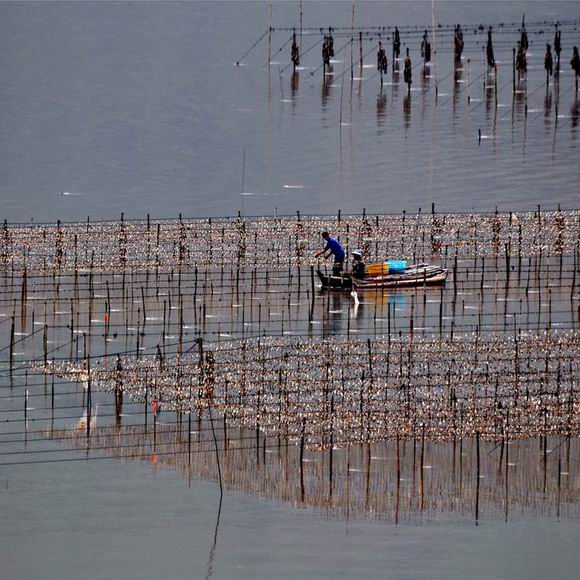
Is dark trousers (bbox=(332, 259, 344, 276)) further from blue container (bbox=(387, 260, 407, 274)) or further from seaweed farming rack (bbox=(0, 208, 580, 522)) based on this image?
blue container (bbox=(387, 260, 407, 274))

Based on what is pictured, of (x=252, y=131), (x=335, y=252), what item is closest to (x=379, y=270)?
(x=335, y=252)

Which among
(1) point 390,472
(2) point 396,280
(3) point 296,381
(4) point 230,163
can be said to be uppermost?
(4) point 230,163

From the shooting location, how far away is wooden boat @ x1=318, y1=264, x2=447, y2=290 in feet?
157

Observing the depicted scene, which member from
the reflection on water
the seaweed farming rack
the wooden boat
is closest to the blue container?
the wooden boat

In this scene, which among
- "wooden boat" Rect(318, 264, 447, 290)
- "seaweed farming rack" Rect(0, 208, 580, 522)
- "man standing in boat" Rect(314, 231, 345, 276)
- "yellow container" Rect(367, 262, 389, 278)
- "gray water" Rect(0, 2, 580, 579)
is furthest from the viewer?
"yellow container" Rect(367, 262, 389, 278)

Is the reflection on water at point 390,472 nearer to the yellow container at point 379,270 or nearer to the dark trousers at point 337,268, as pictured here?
the dark trousers at point 337,268

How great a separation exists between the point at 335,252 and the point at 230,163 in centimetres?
3131

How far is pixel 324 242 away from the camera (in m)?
51.6

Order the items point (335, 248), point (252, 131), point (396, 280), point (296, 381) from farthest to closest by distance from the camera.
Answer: point (252, 131), point (396, 280), point (335, 248), point (296, 381)

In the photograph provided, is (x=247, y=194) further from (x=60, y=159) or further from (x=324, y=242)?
(x=324, y=242)

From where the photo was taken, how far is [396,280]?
47.9 m

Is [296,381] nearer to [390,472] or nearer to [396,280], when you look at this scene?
[390,472]

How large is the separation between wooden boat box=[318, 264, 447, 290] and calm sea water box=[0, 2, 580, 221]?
53.0 ft

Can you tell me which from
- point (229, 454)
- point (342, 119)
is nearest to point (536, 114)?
point (342, 119)
